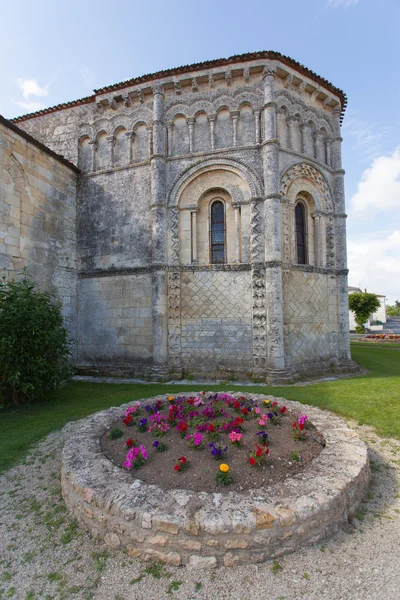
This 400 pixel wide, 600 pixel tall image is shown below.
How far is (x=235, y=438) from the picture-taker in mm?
3914

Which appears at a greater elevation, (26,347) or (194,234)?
(194,234)

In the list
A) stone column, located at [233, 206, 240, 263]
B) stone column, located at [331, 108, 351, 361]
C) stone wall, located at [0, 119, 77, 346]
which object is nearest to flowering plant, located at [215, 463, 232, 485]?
stone column, located at [233, 206, 240, 263]

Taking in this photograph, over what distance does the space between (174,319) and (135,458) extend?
22.5 feet

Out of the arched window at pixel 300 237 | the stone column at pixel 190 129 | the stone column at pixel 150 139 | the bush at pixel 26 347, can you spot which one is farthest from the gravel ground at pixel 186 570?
the stone column at pixel 150 139

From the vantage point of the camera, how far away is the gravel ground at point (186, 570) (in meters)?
2.43

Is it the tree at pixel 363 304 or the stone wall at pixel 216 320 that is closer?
the stone wall at pixel 216 320

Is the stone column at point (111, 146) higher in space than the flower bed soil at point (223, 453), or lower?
higher

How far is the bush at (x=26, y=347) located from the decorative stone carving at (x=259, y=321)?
5.65m

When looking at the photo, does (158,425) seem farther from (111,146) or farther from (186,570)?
(111,146)

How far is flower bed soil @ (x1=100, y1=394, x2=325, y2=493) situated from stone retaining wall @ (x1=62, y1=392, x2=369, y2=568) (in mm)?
187

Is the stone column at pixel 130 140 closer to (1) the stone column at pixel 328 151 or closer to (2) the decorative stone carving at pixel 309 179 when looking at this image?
(2) the decorative stone carving at pixel 309 179

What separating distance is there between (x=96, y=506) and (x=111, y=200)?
10.5 m

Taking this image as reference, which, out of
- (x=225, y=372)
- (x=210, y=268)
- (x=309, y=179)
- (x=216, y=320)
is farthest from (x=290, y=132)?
(x=225, y=372)

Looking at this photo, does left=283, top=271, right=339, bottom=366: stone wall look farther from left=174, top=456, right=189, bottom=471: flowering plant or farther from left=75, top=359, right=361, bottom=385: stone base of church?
left=174, top=456, right=189, bottom=471: flowering plant
